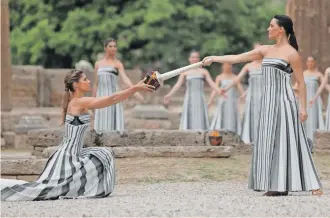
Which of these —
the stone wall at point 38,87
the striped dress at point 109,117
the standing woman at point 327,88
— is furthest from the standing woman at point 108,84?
the stone wall at point 38,87

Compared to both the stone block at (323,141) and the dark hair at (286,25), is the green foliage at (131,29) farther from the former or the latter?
the dark hair at (286,25)

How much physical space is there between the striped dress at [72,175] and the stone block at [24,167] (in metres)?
2.39

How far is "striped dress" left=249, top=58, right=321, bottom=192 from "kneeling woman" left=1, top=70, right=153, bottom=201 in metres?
1.38

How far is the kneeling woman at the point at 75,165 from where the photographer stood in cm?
1387

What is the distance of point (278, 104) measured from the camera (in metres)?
14.2

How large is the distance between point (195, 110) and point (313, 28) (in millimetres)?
3154

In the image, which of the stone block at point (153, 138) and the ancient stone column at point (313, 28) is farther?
the ancient stone column at point (313, 28)

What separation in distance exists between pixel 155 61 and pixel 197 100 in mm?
19926

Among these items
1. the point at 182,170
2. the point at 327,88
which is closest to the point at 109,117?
the point at 327,88

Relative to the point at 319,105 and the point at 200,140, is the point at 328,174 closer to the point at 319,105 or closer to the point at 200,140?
the point at 200,140

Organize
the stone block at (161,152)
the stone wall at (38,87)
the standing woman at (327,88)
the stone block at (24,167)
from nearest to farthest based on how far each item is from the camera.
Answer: the stone block at (24,167) → the stone block at (161,152) → the standing woman at (327,88) → the stone wall at (38,87)

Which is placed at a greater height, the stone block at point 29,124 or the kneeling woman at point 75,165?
the stone block at point 29,124

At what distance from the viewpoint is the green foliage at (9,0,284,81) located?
4103 centimetres

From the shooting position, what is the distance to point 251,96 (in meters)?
23.6
